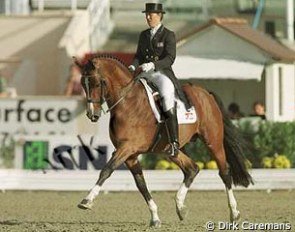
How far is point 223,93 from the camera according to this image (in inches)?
1121

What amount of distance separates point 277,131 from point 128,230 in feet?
31.1

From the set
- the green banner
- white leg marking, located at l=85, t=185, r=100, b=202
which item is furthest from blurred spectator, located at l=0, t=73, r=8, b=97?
white leg marking, located at l=85, t=185, r=100, b=202

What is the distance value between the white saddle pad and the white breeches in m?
0.11

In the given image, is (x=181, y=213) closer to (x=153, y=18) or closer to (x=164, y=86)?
(x=164, y=86)

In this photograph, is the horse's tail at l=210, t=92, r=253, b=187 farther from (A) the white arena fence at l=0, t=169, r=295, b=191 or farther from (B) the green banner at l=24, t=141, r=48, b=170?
(B) the green banner at l=24, t=141, r=48, b=170

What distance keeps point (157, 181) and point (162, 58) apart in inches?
277

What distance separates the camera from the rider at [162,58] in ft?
50.0

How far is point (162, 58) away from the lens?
1527 cm

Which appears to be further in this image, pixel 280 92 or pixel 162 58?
pixel 280 92

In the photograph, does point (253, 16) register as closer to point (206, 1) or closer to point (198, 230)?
point (206, 1)

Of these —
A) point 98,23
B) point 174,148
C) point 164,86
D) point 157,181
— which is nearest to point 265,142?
point 157,181

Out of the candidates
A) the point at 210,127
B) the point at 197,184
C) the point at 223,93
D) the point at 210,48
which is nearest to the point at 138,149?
the point at 210,127

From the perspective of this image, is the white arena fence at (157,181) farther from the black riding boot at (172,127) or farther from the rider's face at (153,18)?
the rider's face at (153,18)

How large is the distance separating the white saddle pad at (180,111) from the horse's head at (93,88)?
29.7 inches
